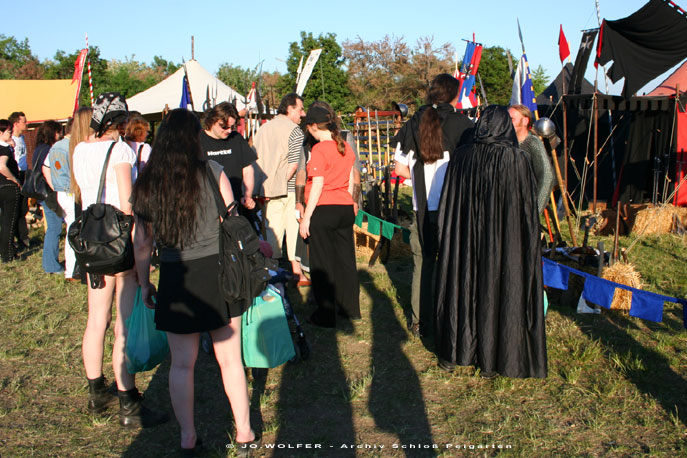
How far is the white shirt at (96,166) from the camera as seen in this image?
2.97 m

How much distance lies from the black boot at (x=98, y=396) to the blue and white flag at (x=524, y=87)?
5.00 m

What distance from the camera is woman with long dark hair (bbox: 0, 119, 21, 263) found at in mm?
7207

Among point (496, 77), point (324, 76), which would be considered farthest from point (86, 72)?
point (496, 77)

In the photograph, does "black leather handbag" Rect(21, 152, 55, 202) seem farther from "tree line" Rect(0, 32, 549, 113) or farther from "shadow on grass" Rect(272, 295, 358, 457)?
"tree line" Rect(0, 32, 549, 113)

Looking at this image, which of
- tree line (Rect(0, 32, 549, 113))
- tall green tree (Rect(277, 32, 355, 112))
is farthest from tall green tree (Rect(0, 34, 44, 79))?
tall green tree (Rect(277, 32, 355, 112))

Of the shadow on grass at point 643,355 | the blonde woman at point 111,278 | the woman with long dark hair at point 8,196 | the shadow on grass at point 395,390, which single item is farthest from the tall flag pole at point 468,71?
the blonde woman at point 111,278

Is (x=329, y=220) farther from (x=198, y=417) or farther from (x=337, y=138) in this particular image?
(x=198, y=417)

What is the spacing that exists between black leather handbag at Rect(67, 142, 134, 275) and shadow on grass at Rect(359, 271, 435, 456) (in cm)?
174

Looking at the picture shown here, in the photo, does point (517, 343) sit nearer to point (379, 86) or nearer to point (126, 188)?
point (126, 188)

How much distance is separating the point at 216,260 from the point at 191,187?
37 cm

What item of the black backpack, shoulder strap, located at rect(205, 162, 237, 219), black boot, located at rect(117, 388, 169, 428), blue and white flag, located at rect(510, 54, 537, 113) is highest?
blue and white flag, located at rect(510, 54, 537, 113)

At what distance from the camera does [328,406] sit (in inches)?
135

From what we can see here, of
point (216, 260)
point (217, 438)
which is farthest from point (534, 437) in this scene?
point (216, 260)

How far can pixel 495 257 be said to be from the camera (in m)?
3.33
